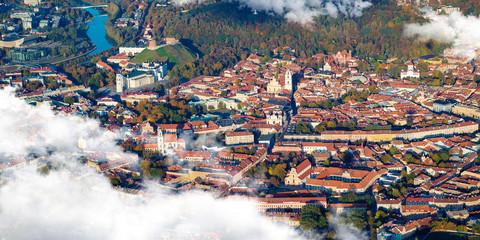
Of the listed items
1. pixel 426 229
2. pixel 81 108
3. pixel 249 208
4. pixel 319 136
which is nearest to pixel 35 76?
pixel 81 108

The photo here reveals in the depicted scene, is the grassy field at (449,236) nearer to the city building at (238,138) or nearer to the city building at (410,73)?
the city building at (238,138)

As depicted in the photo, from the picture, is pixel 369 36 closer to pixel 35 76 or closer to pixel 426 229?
pixel 35 76

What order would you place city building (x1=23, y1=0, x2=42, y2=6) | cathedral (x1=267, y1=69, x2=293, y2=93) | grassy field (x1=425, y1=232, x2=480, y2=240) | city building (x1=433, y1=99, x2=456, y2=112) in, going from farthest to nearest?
1. city building (x1=23, y1=0, x2=42, y2=6)
2. cathedral (x1=267, y1=69, x2=293, y2=93)
3. city building (x1=433, y1=99, x2=456, y2=112)
4. grassy field (x1=425, y1=232, x2=480, y2=240)

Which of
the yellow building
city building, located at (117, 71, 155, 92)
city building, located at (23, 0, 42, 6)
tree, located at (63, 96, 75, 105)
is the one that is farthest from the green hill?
city building, located at (23, 0, 42, 6)

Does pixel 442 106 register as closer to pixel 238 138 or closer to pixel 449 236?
pixel 238 138

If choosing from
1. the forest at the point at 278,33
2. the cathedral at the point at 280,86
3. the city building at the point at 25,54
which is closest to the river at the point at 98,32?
the city building at the point at 25,54

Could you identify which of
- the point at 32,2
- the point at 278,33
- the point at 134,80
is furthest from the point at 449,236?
the point at 32,2

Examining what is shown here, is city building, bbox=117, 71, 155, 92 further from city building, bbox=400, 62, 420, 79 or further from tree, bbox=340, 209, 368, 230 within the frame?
tree, bbox=340, 209, 368, 230
